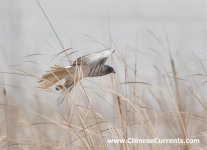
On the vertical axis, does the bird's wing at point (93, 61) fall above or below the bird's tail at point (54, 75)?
above

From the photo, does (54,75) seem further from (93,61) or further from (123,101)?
(123,101)

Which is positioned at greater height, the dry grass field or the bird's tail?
the bird's tail

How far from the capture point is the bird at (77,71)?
3.92ft

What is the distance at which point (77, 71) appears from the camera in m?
1.21

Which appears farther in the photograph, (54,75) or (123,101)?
(123,101)

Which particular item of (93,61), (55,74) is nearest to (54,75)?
(55,74)

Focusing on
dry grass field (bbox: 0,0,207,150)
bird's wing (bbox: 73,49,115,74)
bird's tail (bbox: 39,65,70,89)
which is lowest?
dry grass field (bbox: 0,0,207,150)

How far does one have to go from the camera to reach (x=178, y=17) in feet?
4.98

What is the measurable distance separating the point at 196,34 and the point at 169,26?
10cm

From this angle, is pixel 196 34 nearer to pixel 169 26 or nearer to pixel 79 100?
pixel 169 26

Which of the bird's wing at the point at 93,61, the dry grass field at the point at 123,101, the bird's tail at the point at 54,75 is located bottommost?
the dry grass field at the point at 123,101

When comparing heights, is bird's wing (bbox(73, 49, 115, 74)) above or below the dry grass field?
above

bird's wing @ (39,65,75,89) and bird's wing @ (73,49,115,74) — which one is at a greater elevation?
bird's wing @ (73,49,115,74)

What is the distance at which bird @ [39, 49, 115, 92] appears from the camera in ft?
3.92
